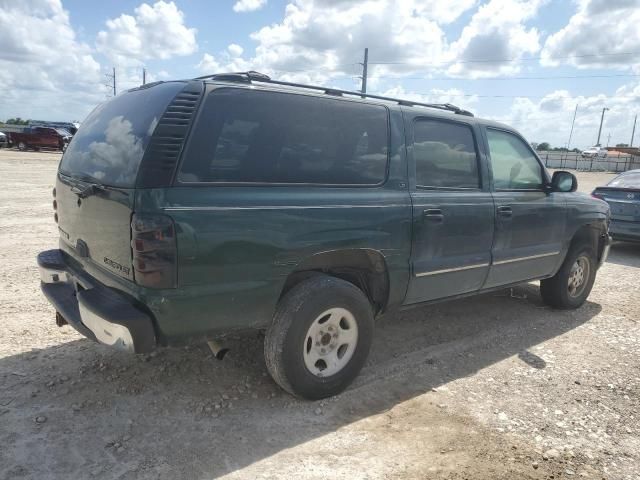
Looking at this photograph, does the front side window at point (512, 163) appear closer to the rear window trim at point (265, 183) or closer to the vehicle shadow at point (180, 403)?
the rear window trim at point (265, 183)

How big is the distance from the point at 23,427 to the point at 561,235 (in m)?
4.69

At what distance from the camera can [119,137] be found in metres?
2.96

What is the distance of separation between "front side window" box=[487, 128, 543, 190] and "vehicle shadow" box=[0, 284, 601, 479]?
141 centimetres

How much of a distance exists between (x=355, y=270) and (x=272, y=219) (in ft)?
2.95

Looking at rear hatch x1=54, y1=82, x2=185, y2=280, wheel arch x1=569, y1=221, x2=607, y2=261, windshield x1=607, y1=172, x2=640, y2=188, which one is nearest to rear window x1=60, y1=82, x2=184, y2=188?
rear hatch x1=54, y1=82, x2=185, y2=280

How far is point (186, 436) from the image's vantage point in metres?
2.89

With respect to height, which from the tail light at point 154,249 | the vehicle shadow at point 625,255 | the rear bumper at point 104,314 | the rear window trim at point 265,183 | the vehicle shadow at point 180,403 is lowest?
the vehicle shadow at point 180,403

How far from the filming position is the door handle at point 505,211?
424cm

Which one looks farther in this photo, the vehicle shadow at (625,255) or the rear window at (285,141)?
the vehicle shadow at (625,255)

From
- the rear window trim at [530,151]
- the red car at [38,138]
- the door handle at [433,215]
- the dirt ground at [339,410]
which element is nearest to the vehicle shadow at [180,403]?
the dirt ground at [339,410]

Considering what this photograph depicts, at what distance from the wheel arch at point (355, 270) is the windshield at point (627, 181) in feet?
24.8

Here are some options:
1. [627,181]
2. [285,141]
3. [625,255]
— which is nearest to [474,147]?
[285,141]

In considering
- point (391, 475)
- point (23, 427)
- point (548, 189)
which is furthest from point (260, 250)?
point (548, 189)

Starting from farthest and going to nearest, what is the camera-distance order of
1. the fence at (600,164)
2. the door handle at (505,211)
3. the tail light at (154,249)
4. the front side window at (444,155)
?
the fence at (600,164)
the door handle at (505,211)
the front side window at (444,155)
the tail light at (154,249)
